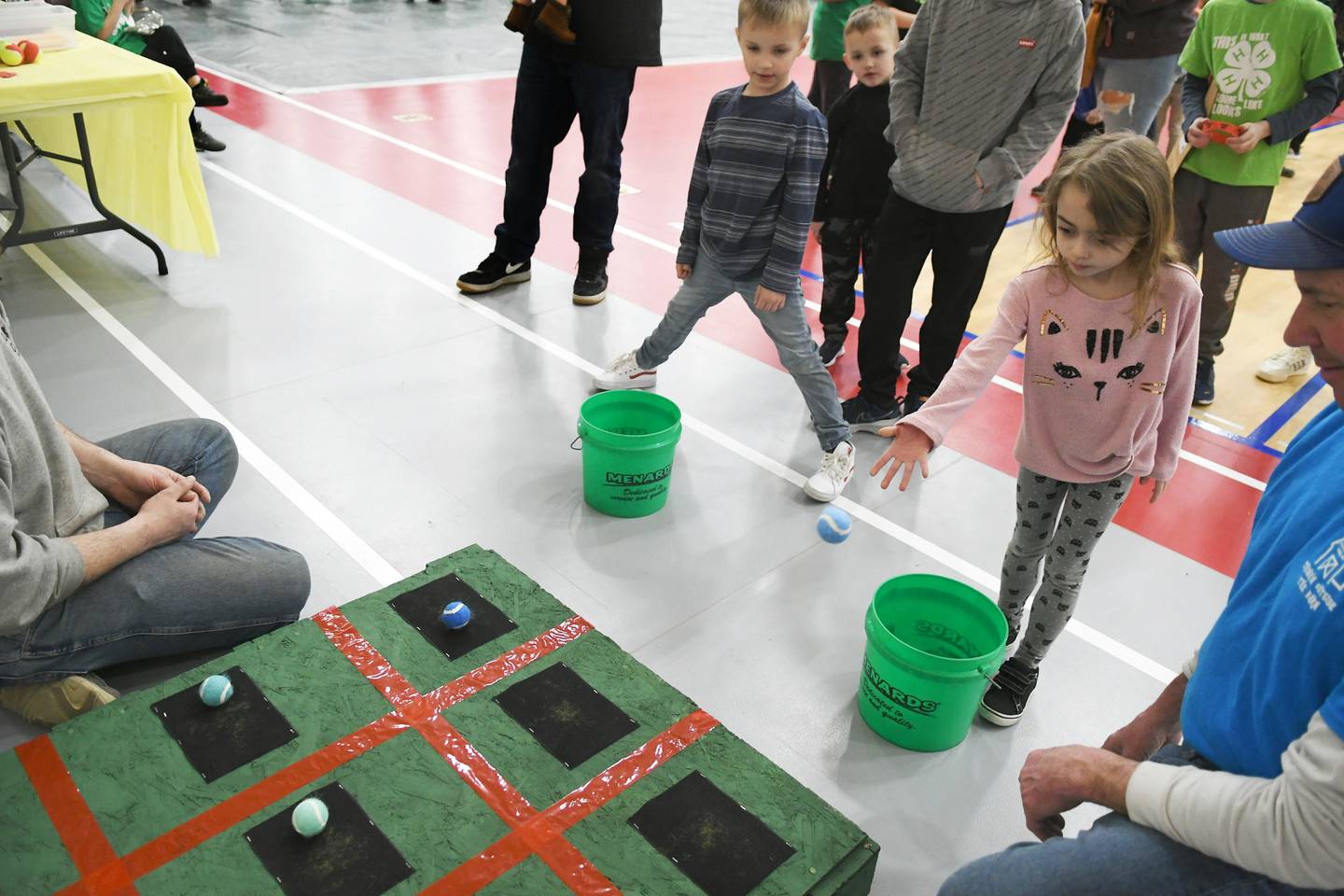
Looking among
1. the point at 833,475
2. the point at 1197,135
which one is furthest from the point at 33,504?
the point at 1197,135

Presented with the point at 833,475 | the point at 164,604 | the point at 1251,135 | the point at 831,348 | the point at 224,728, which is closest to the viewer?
the point at 224,728

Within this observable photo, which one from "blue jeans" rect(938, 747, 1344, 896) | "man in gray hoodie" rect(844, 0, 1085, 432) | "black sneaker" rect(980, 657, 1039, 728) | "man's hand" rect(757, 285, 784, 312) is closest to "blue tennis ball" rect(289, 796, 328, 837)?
"blue jeans" rect(938, 747, 1344, 896)

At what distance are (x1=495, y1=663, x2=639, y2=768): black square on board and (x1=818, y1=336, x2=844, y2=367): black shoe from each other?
2395 millimetres

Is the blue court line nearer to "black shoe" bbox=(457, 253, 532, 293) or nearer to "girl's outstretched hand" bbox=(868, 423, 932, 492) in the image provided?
"girl's outstretched hand" bbox=(868, 423, 932, 492)

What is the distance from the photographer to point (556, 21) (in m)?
4.18

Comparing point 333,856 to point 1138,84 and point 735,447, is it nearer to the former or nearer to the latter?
point 735,447

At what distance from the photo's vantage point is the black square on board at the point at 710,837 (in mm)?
1888

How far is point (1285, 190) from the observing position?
7.50 metres

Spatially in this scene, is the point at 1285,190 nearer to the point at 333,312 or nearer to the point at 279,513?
the point at 333,312

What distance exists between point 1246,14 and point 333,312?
3.98 m

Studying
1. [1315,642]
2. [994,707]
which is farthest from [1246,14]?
[1315,642]

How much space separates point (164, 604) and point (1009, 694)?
219cm

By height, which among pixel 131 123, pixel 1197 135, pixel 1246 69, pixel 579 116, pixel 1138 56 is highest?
pixel 1246 69

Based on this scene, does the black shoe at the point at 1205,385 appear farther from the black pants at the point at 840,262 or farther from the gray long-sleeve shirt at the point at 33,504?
the gray long-sleeve shirt at the point at 33,504
